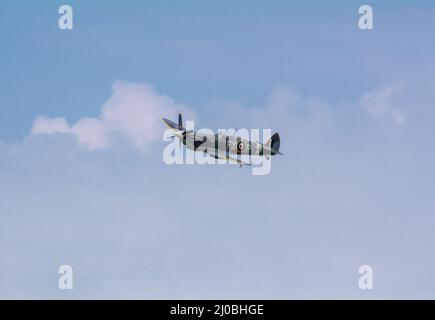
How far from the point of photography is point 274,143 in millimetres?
80688

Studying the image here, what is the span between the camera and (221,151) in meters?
73.8

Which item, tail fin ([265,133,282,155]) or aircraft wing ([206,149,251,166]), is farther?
tail fin ([265,133,282,155])

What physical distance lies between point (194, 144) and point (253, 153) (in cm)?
736

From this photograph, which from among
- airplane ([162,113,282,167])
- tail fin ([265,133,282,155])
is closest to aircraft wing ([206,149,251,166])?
airplane ([162,113,282,167])

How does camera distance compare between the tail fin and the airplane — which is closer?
the airplane

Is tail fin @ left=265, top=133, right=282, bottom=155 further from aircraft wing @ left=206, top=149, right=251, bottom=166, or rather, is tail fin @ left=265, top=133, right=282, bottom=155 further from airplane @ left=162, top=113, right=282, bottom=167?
aircraft wing @ left=206, top=149, right=251, bottom=166

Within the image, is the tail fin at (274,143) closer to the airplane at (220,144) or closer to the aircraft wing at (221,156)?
the airplane at (220,144)

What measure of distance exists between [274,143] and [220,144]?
30.2 ft

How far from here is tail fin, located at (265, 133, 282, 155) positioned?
80188mm

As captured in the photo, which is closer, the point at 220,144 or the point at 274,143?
the point at 220,144

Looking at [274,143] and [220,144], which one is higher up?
[274,143]

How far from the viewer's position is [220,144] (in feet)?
244
